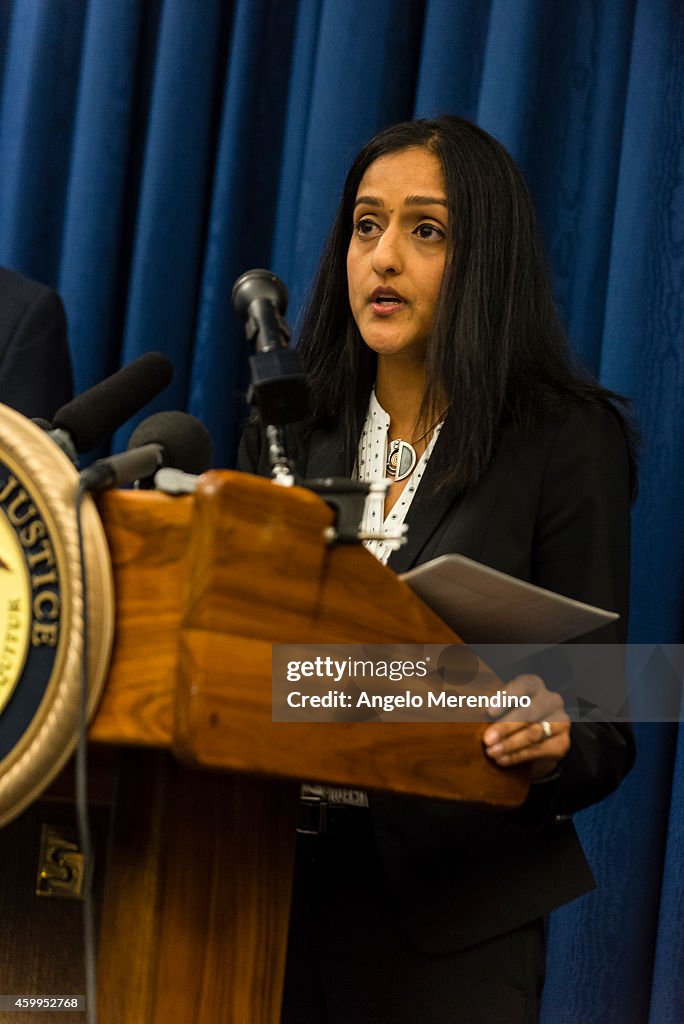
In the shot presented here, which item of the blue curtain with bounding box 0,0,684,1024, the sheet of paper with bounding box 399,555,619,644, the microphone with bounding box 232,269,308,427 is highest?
the blue curtain with bounding box 0,0,684,1024

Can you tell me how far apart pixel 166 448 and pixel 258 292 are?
0.14 m

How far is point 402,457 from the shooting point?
136 cm

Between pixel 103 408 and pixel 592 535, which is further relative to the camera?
pixel 592 535

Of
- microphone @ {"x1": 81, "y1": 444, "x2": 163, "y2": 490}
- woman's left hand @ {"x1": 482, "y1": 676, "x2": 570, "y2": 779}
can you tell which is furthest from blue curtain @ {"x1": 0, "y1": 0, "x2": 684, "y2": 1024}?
microphone @ {"x1": 81, "y1": 444, "x2": 163, "y2": 490}

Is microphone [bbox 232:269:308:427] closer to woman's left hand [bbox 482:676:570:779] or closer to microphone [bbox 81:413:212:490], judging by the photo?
microphone [bbox 81:413:212:490]

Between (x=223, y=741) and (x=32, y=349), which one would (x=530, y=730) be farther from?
(x=32, y=349)

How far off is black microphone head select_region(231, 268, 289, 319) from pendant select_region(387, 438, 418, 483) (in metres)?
0.39

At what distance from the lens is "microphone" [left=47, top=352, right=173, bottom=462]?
940 mm

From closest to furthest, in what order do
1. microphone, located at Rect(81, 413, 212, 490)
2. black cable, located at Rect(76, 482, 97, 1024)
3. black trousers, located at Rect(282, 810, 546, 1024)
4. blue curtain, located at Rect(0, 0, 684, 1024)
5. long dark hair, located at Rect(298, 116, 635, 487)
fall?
black cable, located at Rect(76, 482, 97, 1024) < microphone, located at Rect(81, 413, 212, 490) < black trousers, located at Rect(282, 810, 546, 1024) < long dark hair, located at Rect(298, 116, 635, 487) < blue curtain, located at Rect(0, 0, 684, 1024)

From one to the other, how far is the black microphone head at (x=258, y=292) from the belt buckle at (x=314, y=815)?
47 cm

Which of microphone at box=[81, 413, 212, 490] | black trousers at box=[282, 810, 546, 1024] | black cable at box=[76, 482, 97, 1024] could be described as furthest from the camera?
black trousers at box=[282, 810, 546, 1024]

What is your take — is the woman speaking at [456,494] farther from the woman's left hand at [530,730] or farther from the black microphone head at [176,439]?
Result: the black microphone head at [176,439]

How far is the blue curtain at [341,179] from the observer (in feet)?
5.67

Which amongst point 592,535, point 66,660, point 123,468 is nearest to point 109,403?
point 123,468
